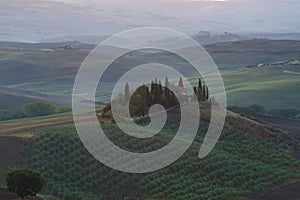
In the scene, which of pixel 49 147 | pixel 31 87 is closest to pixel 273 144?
pixel 49 147

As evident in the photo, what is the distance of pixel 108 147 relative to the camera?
3034 centimetres

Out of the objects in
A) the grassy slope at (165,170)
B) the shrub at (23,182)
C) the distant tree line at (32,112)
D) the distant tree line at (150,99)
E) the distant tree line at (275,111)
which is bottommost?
the distant tree line at (275,111)

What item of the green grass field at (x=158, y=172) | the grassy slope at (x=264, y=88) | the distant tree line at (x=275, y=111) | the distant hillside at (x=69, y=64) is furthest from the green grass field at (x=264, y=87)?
the green grass field at (x=158, y=172)

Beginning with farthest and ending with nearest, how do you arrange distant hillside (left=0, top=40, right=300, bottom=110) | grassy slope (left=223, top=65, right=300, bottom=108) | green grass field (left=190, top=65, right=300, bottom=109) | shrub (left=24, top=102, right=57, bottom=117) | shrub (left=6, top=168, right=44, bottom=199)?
1. distant hillside (left=0, top=40, right=300, bottom=110)
2. grassy slope (left=223, top=65, right=300, bottom=108)
3. green grass field (left=190, top=65, right=300, bottom=109)
4. shrub (left=24, top=102, right=57, bottom=117)
5. shrub (left=6, top=168, right=44, bottom=199)

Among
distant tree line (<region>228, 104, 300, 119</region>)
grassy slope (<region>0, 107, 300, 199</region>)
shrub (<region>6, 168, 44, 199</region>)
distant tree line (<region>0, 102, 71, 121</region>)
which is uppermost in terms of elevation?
shrub (<region>6, 168, 44, 199</region>)

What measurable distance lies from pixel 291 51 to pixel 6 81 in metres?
81.9

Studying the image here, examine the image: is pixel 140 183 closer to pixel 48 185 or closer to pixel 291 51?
pixel 48 185

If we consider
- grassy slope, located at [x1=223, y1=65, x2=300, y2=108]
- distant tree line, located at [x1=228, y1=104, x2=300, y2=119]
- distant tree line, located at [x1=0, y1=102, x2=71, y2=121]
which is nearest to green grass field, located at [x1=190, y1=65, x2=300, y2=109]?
grassy slope, located at [x1=223, y1=65, x2=300, y2=108]

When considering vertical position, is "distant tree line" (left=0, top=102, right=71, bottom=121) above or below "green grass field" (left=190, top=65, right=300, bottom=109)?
above

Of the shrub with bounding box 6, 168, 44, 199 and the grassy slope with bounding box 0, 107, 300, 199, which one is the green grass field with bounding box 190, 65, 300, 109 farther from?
the shrub with bounding box 6, 168, 44, 199

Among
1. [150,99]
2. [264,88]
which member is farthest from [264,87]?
[150,99]

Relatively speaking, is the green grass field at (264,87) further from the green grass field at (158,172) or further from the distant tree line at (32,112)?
the green grass field at (158,172)

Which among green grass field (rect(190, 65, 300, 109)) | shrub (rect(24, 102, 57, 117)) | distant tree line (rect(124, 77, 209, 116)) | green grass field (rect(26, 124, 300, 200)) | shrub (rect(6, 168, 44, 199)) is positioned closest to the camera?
shrub (rect(6, 168, 44, 199))

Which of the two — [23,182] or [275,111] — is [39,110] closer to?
[275,111]
